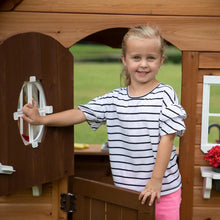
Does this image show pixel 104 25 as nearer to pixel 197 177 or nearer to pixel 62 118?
pixel 62 118

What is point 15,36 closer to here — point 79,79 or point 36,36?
point 36,36

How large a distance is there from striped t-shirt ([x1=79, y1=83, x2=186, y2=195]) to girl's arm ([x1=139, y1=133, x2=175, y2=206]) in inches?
2.2

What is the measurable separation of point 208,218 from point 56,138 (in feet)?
3.84

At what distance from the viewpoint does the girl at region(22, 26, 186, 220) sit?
224 centimetres

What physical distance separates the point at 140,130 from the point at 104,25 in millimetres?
813

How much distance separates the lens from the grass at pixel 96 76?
1027 cm

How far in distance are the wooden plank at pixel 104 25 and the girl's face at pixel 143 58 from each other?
0.52 m

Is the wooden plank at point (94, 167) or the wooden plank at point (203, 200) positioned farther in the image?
the wooden plank at point (94, 167)

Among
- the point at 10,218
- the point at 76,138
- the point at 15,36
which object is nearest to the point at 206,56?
the point at 15,36

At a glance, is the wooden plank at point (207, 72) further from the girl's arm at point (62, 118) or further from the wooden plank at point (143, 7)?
the girl's arm at point (62, 118)

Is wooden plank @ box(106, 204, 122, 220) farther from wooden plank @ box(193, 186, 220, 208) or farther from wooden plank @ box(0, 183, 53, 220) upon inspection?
wooden plank @ box(193, 186, 220, 208)

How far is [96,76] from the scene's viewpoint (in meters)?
19.6

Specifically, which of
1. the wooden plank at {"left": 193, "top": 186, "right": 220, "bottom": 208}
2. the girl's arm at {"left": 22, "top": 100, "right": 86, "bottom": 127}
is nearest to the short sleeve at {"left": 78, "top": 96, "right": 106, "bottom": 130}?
Result: the girl's arm at {"left": 22, "top": 100, "right": 86, "bottom": 127}

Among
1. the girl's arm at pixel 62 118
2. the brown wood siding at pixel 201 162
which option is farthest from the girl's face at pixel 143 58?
the brown wood siding at pixel 201 162
